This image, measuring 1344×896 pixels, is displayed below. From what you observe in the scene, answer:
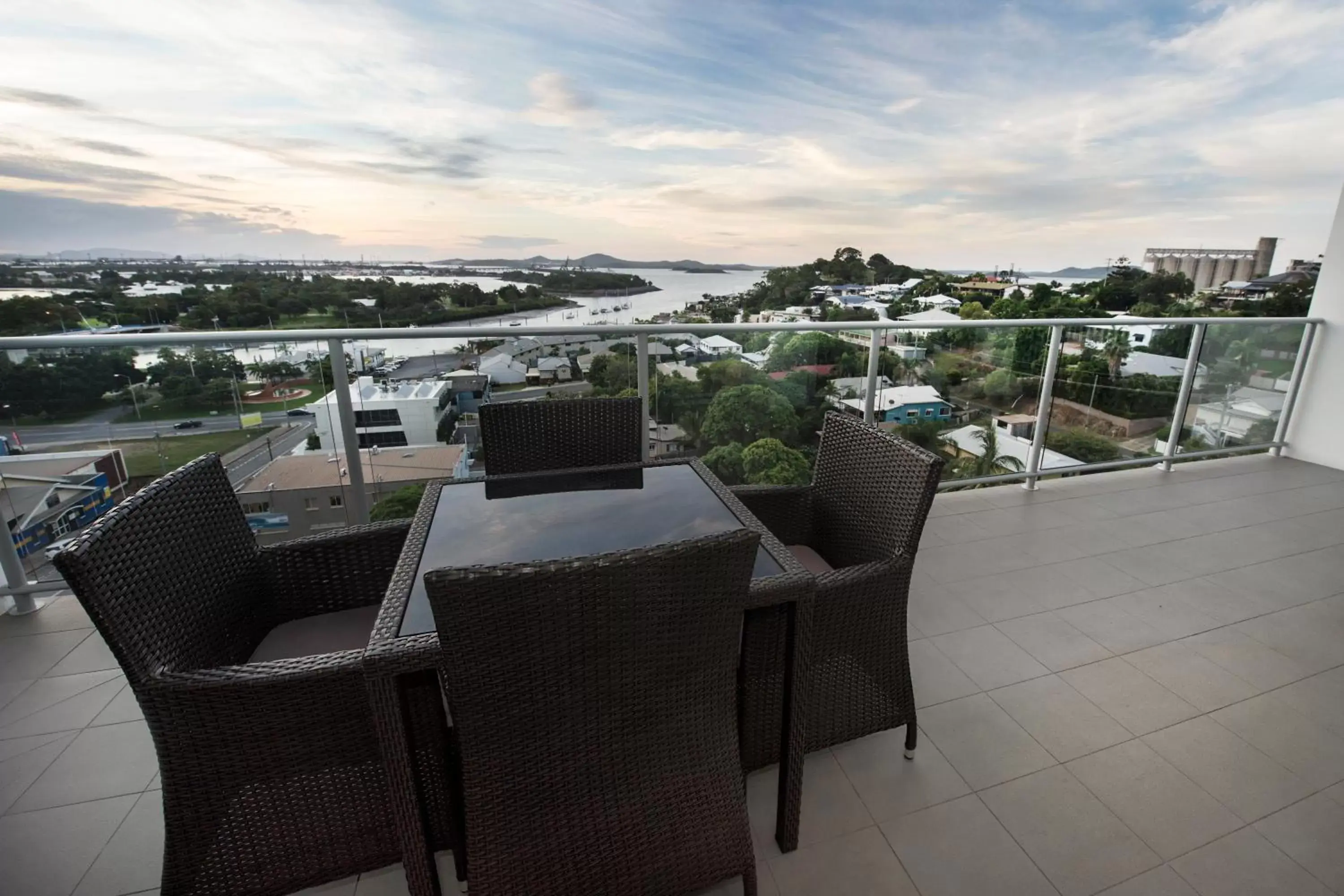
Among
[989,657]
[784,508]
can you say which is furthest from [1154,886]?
[784,508]

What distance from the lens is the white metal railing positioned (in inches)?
94.4

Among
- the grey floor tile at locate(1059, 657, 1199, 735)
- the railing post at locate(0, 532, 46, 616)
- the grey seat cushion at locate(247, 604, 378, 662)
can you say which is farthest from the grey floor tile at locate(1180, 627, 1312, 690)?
the railing post at locate(0, 532, 46, 616)

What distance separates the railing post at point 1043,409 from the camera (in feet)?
12.1

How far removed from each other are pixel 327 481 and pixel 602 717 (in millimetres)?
2236

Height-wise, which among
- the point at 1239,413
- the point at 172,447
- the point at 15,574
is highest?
the point at 172,447

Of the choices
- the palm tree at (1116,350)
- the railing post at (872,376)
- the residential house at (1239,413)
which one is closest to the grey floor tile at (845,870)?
the railing post at (872,376)

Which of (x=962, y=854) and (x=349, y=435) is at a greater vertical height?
(x=349, y=435)

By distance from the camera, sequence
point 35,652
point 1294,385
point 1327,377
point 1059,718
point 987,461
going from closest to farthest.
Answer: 1. point 1059,718
2. point 35,652
3. point 987,461
4. point 1327,377
5. point 1294,385

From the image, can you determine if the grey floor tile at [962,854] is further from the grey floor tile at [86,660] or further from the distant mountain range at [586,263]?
the distant mountain range at [586,263]

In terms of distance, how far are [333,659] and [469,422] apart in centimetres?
128

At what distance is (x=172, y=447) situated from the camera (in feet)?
7.55

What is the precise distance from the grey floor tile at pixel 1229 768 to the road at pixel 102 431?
3585 mm

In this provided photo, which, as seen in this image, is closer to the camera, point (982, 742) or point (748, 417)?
point (982, 742)

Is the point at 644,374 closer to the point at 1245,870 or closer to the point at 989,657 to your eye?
the point at 989,657
